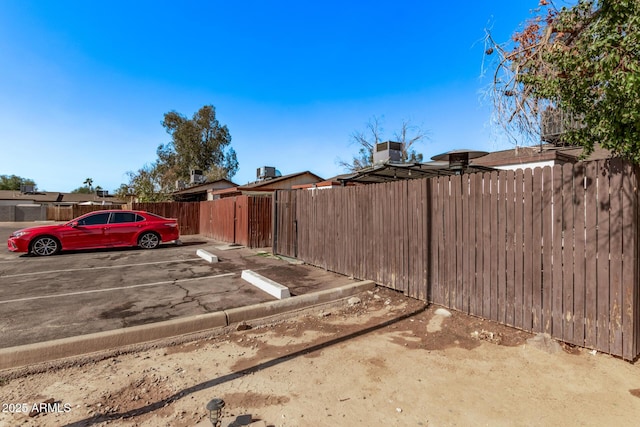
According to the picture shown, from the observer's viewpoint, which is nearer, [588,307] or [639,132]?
[639,132]

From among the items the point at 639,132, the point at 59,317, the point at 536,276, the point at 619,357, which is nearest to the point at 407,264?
the point at 536,276

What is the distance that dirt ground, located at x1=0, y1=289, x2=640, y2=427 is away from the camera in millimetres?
2785

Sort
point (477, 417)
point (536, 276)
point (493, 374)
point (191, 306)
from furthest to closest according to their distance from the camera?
point (191, 306), point (536, 276), point (493, 374), point (477, 417)

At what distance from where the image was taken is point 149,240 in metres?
12.9

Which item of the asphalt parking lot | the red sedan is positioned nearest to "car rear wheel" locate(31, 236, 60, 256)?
the red sedan

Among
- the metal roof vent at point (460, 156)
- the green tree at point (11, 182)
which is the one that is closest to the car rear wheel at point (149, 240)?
the metal roof vent at point (460, 156)

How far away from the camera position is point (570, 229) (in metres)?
3.89

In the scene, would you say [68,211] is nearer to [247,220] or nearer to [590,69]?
[247,220]

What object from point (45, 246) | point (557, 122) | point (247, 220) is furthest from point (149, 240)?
point (557, 122)

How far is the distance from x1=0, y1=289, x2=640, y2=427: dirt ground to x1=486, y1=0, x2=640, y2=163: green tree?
238cm

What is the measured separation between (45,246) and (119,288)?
675 centimetres

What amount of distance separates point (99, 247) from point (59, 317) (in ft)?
26.2

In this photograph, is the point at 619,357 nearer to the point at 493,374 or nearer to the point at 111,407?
the point at 493,374

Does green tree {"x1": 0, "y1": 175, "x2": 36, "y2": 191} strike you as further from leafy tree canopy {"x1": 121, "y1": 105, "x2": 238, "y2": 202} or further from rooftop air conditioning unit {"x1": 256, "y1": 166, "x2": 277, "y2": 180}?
rooftop air conditioning unit {"x1": 256, "y1": 166, "x2": 277, "y2": 180}
